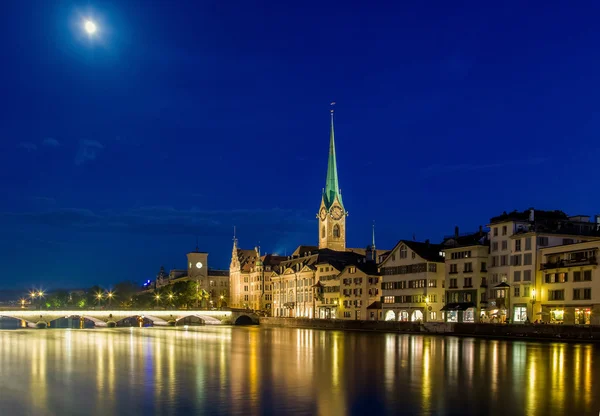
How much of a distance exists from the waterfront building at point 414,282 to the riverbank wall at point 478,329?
6.43m

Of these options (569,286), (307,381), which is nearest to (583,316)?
(569,286)

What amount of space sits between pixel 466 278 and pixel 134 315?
86.3 m

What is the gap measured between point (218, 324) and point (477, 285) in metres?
95.1

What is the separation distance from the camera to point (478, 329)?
325ft

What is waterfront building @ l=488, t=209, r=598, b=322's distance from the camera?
99.1 metres

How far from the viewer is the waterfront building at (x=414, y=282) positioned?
119750 mm

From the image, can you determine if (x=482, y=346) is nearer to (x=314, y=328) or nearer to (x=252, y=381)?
(x=252, y=381)

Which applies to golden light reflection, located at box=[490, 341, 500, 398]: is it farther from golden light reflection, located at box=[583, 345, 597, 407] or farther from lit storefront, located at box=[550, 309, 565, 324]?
lit storefront, located at box=[550, 309, 565, 324]

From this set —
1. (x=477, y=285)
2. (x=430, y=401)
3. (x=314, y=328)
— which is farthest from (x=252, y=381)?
(x=314, y=328)

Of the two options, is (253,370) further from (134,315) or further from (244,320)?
(244,320)

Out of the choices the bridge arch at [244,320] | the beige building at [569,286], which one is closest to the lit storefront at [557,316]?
the beige building at [569,286]

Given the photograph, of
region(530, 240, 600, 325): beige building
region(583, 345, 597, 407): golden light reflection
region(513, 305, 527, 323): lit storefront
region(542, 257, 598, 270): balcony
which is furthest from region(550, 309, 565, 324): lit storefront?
region(583, 345, 597, 407): golden light reflection

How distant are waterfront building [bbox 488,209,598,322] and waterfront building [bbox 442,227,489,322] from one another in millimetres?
1917

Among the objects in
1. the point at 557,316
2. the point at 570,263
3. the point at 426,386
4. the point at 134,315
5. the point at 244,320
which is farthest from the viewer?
the point at 244,320
